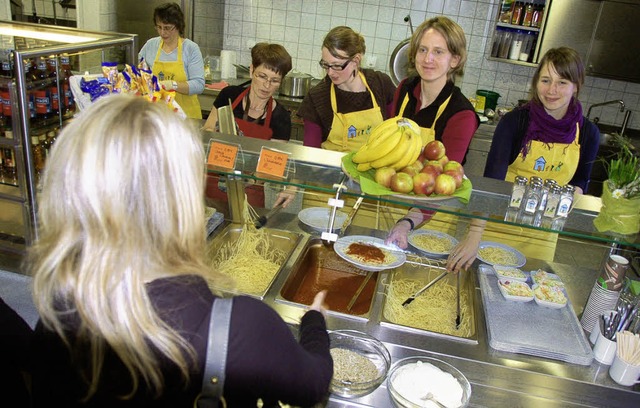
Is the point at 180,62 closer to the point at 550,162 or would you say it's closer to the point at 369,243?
the point at 369,243

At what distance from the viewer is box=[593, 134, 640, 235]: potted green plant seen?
1.71 m

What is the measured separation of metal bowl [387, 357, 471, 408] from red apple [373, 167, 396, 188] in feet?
2.00

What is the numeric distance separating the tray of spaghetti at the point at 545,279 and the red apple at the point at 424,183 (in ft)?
2.51

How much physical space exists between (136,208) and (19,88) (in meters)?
1.24

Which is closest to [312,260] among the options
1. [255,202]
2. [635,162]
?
[255,202]

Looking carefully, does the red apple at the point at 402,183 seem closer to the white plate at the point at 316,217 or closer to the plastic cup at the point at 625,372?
the white plate at the point at 316,217

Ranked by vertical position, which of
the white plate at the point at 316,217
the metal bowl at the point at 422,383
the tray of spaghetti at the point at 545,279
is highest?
the white plate at the point at 316,217

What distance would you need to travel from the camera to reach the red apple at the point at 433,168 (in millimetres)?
1783

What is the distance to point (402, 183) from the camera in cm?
173

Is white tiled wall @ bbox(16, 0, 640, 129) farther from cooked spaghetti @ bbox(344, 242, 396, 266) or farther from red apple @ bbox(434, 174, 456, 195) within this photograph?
red apple @ bbox(434, 174, 456, 195)

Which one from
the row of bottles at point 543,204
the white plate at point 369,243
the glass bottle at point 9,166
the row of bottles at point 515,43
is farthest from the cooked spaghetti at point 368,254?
the row of bottles at point 515,43

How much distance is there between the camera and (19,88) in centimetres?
190

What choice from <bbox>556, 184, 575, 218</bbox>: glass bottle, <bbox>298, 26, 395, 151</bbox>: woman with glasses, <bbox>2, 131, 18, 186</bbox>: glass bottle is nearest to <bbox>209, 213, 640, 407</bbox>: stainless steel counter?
<bbox>556, 184, 575, 218</bbox>: glass bottle

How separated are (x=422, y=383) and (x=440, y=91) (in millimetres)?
1483
